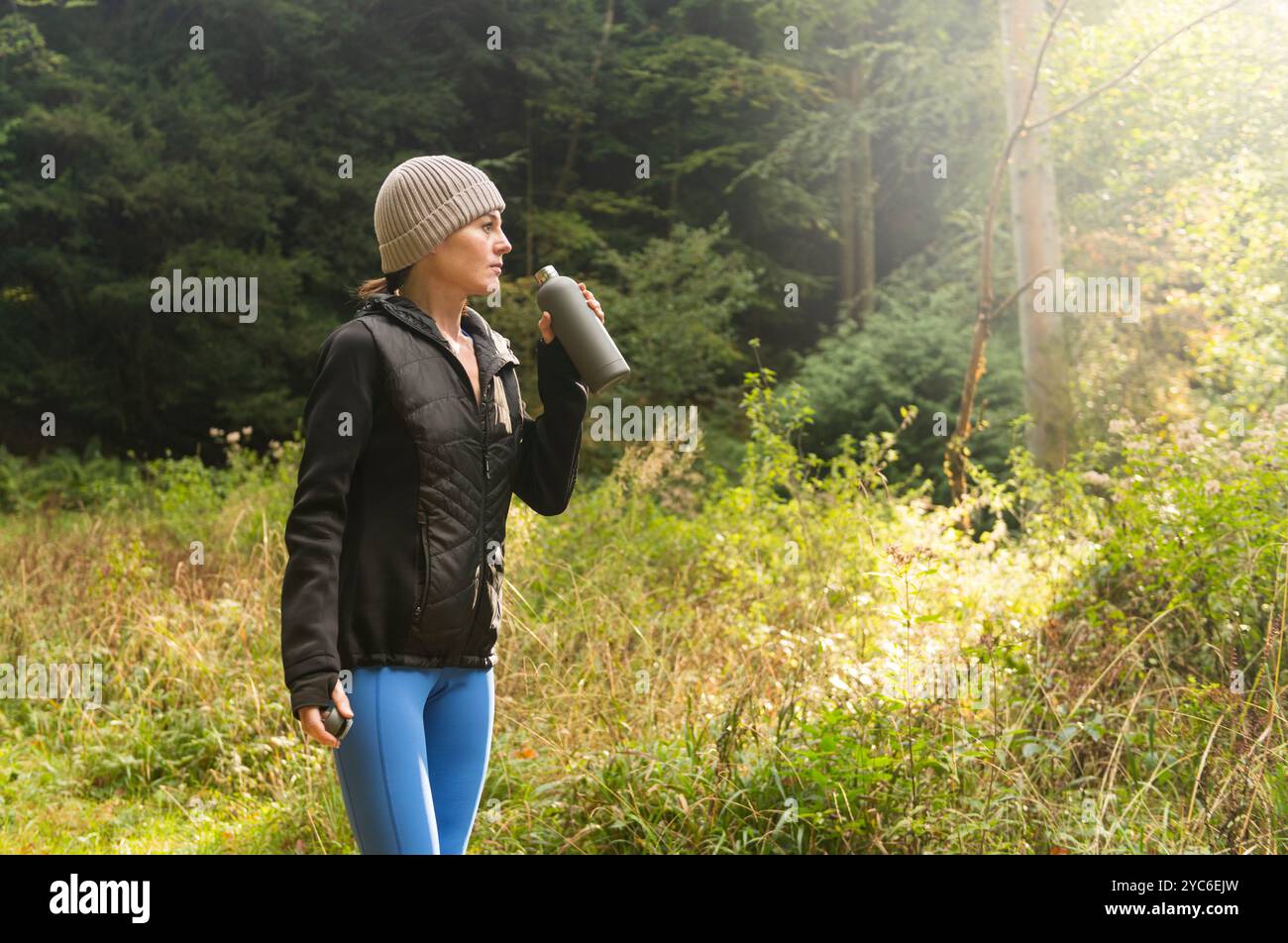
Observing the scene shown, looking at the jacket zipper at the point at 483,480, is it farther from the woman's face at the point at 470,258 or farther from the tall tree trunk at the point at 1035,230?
the tall tree trunk at the point at 1035,230

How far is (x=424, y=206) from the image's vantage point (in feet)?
7.65

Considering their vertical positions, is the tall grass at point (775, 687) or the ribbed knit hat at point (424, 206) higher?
the ribbed knit hat at point (424, 206)

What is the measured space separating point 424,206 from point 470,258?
13 cm

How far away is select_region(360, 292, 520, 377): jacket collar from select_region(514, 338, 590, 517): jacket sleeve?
9 cm

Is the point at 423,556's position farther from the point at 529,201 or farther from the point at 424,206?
the point at 529,201

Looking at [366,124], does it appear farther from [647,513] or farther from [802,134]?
[647,513]

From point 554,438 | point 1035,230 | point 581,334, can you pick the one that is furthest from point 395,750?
point 1035,230

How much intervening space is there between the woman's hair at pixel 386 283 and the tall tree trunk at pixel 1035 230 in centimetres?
852

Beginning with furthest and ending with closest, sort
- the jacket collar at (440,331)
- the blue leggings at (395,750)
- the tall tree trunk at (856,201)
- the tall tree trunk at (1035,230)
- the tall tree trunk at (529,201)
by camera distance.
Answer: the tall tree trunk at (856,201), the tall tree trunk at (529,201), the tall tree trunk at (1035,230), the jacket collar at (440,331), the blue leggings at (395,750)

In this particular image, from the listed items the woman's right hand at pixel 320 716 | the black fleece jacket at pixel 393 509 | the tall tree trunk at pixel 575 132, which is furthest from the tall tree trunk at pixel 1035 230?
the tall tree trunk at pixel 575 132

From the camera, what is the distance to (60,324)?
54.6 ft

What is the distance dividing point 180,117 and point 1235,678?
1630 centimetres

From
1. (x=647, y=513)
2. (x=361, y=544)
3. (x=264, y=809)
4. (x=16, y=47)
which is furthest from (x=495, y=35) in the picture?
(x=361, y=544)

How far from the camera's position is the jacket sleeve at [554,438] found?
97.7 inches
